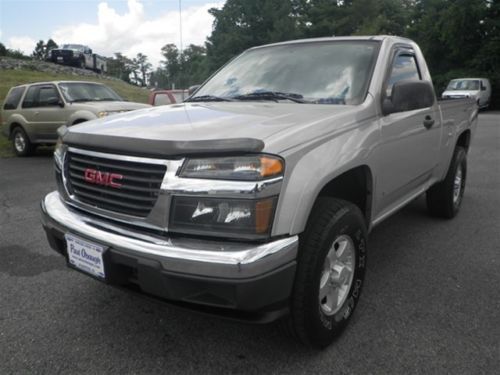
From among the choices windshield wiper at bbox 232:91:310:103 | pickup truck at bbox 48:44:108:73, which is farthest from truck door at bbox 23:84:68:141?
pickup truck at bbox 48:44:108:73

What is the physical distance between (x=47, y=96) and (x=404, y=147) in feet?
29.5

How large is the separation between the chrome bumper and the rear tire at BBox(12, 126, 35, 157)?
9.20 metres

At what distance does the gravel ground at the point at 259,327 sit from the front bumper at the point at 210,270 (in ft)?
1.53

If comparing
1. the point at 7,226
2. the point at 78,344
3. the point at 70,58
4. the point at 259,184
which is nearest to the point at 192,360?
the point at 78,344

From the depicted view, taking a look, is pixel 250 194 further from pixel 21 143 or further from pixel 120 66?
pixel 120 66

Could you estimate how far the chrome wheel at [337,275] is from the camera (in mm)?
2305

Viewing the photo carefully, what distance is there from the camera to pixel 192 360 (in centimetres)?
226

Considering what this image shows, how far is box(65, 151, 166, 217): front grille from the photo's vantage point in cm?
200

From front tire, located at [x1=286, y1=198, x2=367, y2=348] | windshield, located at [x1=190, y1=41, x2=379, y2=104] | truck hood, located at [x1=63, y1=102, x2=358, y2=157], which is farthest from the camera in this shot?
windshield, located at [x1=190, y1=41, x2=379, y2=104]

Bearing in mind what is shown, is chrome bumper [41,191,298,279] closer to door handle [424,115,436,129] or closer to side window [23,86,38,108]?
door handle [424,115,436,129]

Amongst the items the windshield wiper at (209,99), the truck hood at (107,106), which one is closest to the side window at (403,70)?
the windshield wiper at (209,99)

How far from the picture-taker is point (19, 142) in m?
10.3

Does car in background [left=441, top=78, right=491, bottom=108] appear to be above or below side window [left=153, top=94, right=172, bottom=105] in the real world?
below

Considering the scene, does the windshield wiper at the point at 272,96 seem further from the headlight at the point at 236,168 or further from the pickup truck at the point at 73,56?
the pickup truck at the point at 73,56
